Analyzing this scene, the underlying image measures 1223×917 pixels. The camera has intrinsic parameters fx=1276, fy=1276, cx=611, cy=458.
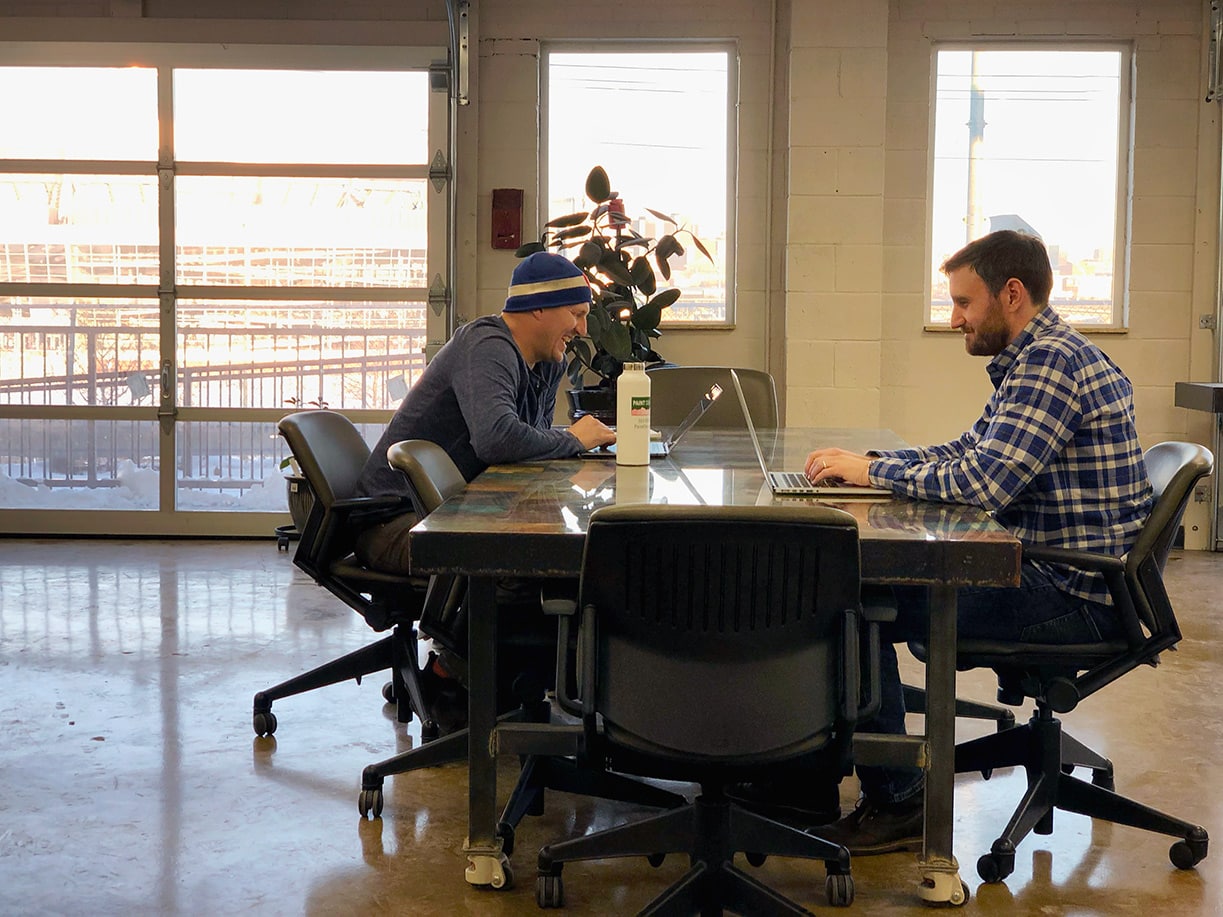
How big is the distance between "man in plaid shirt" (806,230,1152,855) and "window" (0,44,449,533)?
413 cm

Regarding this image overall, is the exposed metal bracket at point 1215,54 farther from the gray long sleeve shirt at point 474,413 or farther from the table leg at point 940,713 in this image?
the table leg at point 940,713

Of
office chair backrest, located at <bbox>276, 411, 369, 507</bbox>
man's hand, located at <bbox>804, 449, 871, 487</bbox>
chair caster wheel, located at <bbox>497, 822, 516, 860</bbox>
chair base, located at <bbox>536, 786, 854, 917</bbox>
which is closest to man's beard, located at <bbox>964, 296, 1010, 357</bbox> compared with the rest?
man's hand, located at <bbox>804, 449, 871, 487</bbox>

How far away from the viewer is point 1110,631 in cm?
241

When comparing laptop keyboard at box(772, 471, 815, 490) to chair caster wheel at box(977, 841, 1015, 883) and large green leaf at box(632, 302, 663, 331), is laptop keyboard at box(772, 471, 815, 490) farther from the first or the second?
large green leaf at box(632, 302, 663, 331)

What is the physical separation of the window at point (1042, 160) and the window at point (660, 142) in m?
1.06

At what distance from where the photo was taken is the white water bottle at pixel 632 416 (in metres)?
2.83

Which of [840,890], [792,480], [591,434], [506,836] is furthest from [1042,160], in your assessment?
[506,836]

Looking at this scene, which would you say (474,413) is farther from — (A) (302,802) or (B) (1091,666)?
(B) (1091,666)

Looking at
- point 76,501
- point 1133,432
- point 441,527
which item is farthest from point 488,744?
point 76,501

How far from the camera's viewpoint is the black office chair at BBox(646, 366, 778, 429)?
4.59 meters

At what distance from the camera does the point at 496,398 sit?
9.91ft

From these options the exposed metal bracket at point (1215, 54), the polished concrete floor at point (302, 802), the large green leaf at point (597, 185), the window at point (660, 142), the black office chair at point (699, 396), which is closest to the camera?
the polished concrete floor at point (302, 802)

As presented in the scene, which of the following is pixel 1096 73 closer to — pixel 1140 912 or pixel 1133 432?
pixel 1133 432

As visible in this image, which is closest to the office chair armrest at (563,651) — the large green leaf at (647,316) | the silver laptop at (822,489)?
the silver laptop at (822,489)
